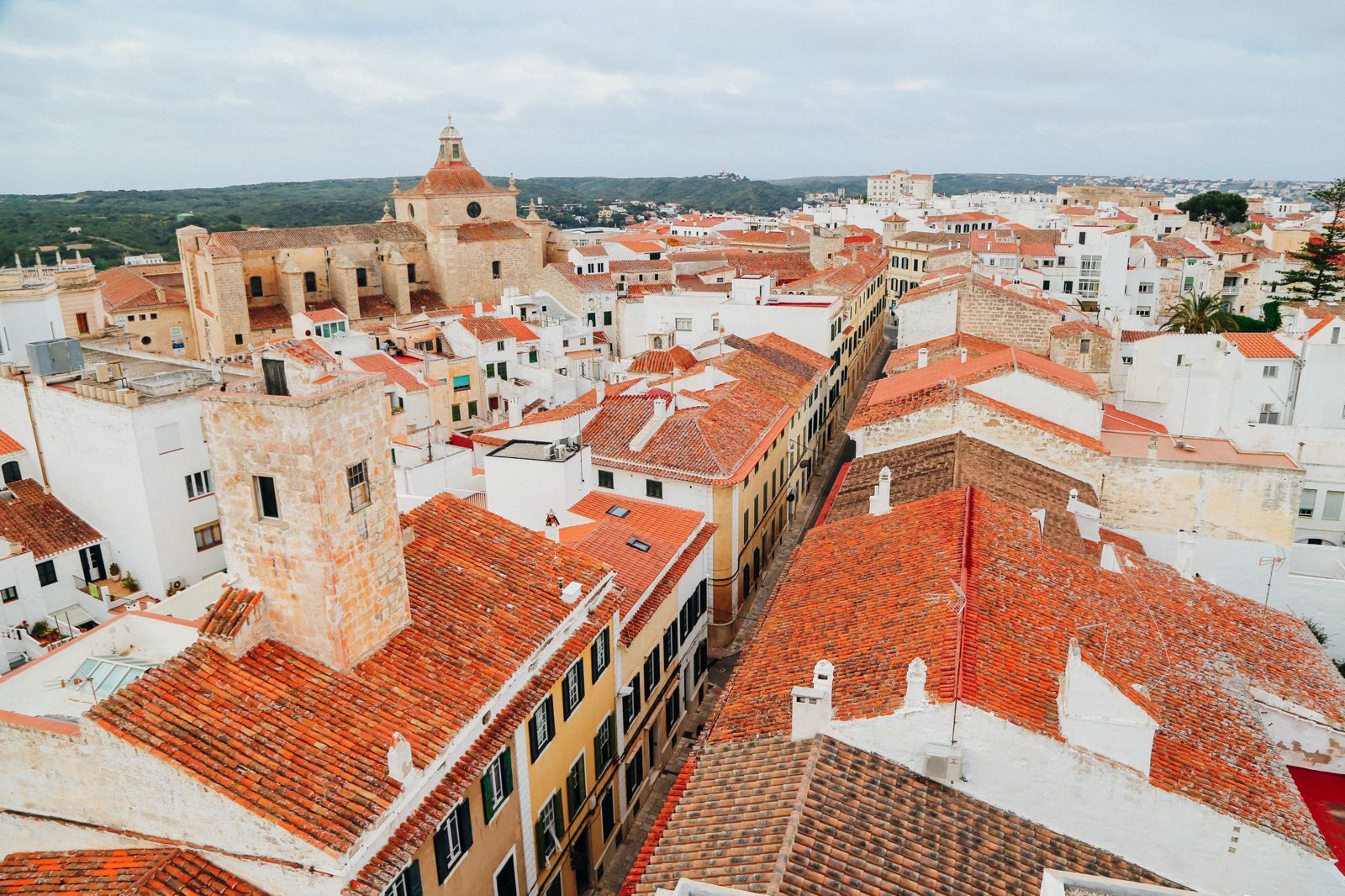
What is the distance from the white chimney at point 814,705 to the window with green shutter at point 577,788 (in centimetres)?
548

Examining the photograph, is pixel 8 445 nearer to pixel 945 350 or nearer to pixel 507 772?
pixel 507 772

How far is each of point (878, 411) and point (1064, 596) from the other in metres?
12.7

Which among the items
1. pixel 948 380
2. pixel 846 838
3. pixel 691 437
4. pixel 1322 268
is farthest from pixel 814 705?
pixel 1322 268

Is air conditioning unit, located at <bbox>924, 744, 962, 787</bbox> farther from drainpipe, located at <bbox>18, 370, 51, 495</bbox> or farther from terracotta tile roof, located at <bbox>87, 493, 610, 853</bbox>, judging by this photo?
drainpipe, located at <bbox>18, 370, 51, 495</bbox>

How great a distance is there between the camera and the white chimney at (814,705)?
12.9 meters

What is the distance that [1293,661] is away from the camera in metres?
17.2

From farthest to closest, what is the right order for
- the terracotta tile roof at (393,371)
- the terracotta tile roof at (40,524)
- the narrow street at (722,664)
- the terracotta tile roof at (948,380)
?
the terracotta tile roof at (393,371) → the terracotta tile roof at (948,380) → the terracotta tile roof at (40,524) → the narrow street at (722,664)

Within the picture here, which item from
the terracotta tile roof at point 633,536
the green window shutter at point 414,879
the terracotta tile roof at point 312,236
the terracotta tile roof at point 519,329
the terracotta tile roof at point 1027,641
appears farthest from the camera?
the terracotta tile roof at point 312,236

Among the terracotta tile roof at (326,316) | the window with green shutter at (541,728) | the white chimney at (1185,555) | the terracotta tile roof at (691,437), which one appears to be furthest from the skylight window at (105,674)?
the terracotta tile roof at (326,316)

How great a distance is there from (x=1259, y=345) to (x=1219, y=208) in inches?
3157

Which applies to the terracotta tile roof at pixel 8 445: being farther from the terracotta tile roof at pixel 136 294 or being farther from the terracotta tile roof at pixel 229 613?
the terracotta tile roof at pixel 136 294

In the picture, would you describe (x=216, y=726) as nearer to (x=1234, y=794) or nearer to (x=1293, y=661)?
(x=1234, y=794)

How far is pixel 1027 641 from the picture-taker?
48.4 feet

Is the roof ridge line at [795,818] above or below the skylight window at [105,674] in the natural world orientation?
below
